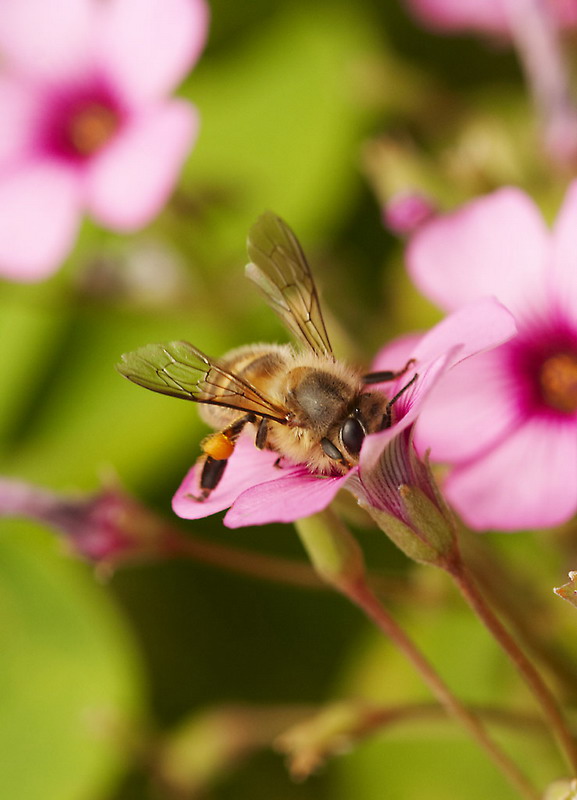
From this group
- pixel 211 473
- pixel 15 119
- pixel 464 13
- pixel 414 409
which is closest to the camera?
pixel 414 409

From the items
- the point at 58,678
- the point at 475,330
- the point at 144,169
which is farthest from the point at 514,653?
the point at 58,678

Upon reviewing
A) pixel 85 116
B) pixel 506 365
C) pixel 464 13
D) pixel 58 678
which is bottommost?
pixel 58 678

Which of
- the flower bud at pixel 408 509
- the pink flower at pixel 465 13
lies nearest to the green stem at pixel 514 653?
the flower bud at pixel 408 509

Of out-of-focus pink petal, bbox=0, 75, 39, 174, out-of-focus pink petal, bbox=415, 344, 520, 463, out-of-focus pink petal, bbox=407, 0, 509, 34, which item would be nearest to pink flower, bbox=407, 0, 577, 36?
out-of-focus pink petal, bbox=407, 0, 509, 34

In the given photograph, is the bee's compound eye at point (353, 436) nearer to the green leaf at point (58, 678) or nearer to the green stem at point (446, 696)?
the green stem at point (446, 696)

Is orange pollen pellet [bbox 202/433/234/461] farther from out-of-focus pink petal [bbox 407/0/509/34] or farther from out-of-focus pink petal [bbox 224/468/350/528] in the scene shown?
out-of-focus pink petal [bbox 407/0/509/34]

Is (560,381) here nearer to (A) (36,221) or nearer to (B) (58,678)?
(A) (36,221)

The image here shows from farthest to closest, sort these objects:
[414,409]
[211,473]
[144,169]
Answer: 1. [144,169]
2. [211,473]
3. [414,409]
